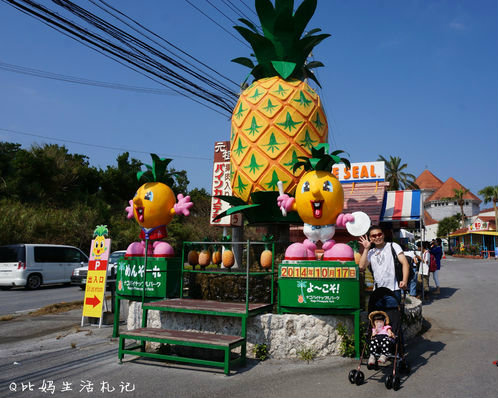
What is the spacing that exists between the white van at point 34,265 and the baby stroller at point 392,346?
602 inches

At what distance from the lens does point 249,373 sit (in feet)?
17.6

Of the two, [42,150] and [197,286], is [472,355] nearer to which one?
[197,286]

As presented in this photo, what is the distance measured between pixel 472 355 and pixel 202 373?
4.12 m

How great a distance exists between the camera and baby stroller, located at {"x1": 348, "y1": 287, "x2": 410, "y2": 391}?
4.71 m

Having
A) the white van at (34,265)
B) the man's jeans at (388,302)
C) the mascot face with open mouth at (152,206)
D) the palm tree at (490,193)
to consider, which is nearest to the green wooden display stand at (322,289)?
the man's jeans at (388,302)

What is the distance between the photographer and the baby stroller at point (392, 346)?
4.71 meters

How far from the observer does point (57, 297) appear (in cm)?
1413

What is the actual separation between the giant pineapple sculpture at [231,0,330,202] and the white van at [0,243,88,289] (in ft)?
38.6

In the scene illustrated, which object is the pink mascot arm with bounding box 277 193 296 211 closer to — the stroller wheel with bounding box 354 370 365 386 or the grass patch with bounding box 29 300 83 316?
the stroller wheel with bounding box 354 370 365 386

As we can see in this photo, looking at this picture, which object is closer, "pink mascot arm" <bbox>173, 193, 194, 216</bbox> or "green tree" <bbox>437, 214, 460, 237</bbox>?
"pink mascot arm" <bbox>173, 193, 194, 216</bbox>

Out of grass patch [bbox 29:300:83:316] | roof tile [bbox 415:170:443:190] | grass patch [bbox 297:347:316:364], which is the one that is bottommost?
grass patch [bbox 29:300:83:316]

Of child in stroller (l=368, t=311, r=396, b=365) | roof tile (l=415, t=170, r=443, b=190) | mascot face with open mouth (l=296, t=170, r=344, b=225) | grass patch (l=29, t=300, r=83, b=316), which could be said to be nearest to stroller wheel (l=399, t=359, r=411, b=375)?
child in stroller (l=368, t=311, r=396, b=365)

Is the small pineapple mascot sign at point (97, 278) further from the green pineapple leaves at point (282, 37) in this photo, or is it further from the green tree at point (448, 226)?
the green tree at point (448, 226)

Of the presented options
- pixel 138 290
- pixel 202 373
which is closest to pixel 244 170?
pixel 138 290
